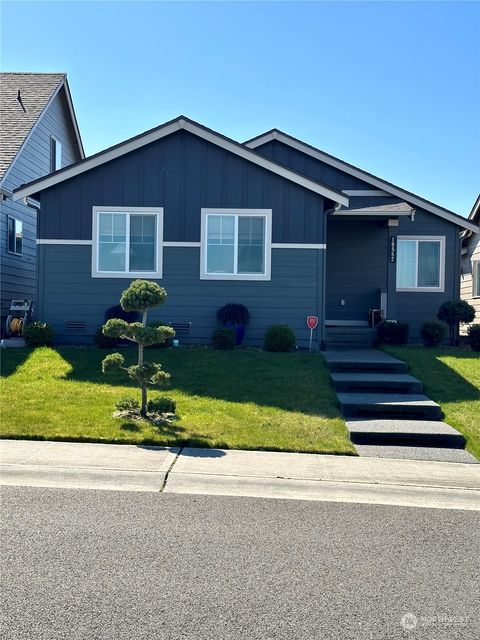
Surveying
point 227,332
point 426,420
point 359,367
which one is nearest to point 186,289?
point 227,332

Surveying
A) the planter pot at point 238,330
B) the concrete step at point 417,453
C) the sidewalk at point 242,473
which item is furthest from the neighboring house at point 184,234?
the sidewalk at point 242,473

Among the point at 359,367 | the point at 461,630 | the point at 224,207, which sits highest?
the point at 224,207

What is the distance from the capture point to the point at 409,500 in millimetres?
5387

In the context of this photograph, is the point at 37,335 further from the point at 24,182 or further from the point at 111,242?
the point at 24,182

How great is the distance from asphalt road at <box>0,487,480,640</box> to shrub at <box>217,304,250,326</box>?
296 inches

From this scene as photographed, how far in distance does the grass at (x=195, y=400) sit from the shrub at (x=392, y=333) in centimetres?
296

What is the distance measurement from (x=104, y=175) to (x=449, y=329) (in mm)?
9414

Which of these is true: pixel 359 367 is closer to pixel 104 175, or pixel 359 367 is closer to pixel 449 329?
pixel 449 329

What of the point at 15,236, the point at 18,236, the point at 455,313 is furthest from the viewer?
the point at 18,236

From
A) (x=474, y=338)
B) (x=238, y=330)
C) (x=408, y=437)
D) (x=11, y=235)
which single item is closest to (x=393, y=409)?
(x=408, y=437)

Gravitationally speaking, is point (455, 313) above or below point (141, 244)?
below

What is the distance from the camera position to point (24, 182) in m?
17.5

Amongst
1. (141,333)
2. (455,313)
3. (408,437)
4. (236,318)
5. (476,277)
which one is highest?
(476,277)

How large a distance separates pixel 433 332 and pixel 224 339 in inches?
202
